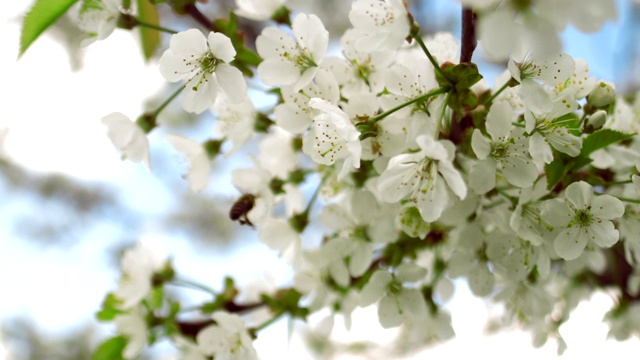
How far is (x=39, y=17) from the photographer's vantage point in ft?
2.28

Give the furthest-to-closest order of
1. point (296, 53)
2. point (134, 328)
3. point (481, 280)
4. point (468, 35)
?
point (134, 328) < point (481, 280) < point (296, 53) < point (468, 35)

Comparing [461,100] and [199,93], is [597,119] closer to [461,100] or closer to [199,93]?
[461,100]

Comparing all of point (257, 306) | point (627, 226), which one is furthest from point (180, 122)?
point (627, 226)

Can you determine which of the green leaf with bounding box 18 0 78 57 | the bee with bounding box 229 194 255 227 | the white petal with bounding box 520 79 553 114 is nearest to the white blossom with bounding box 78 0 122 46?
the green leaf with bounding box 18 0 78 57

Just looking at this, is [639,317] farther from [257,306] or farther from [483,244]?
[257,306]

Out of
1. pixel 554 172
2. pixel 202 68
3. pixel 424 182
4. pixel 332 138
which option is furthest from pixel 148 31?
pixel 554 172

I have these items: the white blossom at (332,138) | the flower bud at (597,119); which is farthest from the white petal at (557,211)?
the white blossom at (332,138)

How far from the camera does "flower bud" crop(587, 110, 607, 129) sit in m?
0.66

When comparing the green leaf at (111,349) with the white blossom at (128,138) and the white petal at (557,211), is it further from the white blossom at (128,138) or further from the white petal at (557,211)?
the white petal at (557,211)

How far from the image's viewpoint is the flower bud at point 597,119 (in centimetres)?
66

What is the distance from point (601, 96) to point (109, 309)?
78 centimetres

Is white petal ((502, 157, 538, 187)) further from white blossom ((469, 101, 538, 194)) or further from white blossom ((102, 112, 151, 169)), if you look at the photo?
white blossom ((102, 112, 151, 169))

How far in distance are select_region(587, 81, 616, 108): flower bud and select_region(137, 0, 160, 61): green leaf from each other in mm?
566

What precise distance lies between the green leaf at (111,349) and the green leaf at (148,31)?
0.43m
